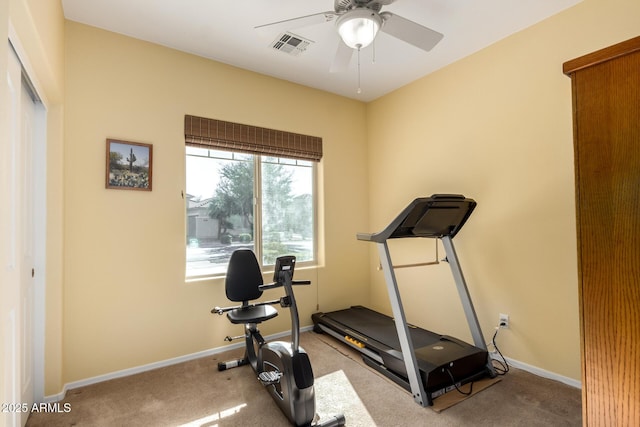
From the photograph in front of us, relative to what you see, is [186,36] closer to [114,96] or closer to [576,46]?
[114,96]

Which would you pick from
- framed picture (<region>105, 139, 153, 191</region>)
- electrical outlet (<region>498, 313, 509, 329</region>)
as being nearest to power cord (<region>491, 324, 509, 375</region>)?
electrical outlet (<region>498, 313, 509, 329</region>)

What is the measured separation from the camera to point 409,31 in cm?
204

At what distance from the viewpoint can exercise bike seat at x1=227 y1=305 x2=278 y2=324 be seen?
8.16 feet

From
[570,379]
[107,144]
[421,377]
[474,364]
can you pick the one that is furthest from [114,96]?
[570,379]

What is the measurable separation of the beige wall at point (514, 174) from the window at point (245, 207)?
127 centimetres

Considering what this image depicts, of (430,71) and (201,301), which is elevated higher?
(430,71)

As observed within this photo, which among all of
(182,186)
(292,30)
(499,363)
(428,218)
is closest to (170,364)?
(182,186)

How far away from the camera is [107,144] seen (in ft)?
8.46

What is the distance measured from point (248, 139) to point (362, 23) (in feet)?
5.51

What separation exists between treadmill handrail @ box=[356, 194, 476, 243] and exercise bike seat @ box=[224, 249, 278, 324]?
1032 mm

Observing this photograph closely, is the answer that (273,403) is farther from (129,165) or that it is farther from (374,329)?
(129,165)

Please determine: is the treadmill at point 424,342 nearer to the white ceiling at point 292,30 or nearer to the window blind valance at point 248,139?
the white ceiling at point 292,30

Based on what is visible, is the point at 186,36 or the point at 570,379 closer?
the point at 570,379

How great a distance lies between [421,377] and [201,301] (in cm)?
199
